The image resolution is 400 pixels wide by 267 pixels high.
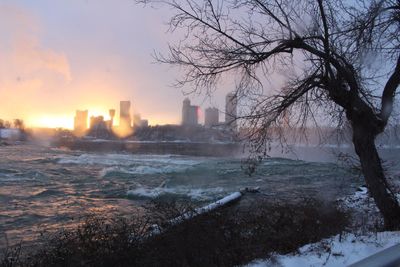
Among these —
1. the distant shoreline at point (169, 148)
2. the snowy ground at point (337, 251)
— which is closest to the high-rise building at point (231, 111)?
the snowy ground at point (337, 251)

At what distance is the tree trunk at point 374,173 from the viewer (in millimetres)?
10367

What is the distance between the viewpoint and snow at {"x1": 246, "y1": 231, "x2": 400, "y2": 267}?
21.9ft

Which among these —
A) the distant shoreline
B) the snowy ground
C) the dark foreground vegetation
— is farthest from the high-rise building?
the distant shoreline

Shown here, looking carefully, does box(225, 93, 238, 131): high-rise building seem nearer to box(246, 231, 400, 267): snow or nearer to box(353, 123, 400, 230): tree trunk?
box(353, 123, 400, 230): tree trunk

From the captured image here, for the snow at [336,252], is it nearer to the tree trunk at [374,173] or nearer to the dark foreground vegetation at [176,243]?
the dark foreground vegetation at [176,243]

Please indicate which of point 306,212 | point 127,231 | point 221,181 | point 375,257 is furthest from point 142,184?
point 375,257

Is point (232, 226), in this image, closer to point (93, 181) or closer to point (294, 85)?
point (294, 85)

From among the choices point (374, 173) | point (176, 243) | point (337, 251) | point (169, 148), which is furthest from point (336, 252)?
point (169, 148)

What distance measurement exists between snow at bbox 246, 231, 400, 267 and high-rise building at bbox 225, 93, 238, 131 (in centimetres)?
325

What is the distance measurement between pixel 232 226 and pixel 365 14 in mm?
4862

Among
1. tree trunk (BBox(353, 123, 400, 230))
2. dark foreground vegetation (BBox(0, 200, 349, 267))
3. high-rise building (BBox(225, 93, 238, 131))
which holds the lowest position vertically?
dark foreground vegetation (BBox(0, 200, 349, 267))

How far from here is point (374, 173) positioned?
34.3 ft

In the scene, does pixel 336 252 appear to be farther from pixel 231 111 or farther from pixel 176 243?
pixel 231 111

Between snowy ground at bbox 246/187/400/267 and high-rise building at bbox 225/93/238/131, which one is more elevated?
high-rise building at bbox 225/93/238/131
